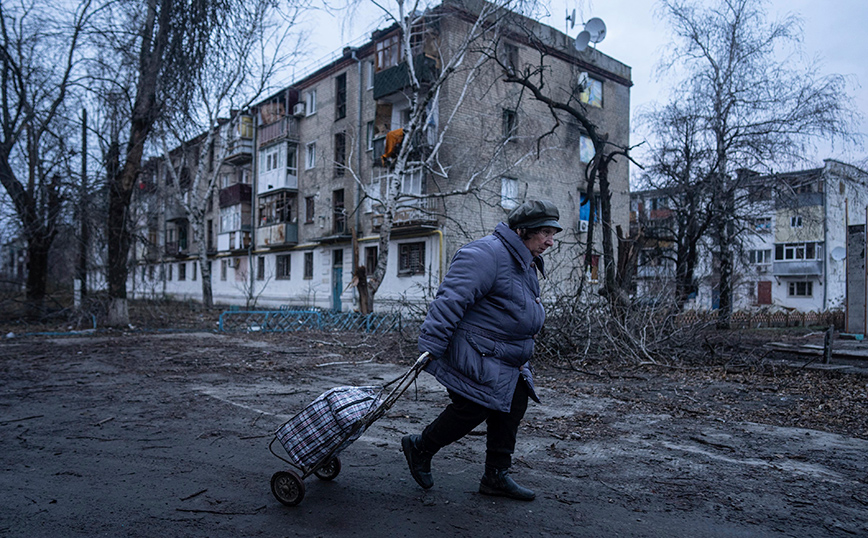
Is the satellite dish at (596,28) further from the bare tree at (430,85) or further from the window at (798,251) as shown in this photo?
the window at (798,251)

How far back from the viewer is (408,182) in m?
24.5

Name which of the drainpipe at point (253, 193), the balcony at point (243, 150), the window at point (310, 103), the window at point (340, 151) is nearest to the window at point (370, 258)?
the window at point (340, 151)

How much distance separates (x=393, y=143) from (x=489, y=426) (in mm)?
19262

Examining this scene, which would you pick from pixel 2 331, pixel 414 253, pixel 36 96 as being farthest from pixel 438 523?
pixel 414 253

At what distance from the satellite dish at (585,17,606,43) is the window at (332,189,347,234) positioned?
1439cm

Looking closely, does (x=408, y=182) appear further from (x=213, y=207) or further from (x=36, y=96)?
(x=213, y=207)

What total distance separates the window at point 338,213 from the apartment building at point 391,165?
0.24 ft

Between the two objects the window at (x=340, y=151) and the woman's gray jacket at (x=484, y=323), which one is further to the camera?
the window at (x=340, y=151)

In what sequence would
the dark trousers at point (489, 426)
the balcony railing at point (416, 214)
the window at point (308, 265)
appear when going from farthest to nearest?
the window at point (308, 265)
the balcony railing at point (416, 214)
the dark trousers at point (489, 426)

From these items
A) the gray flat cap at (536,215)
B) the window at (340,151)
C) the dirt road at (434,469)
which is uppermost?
the window at (340,151)

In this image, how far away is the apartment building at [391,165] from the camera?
898 inches

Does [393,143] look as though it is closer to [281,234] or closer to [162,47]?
[281,234]

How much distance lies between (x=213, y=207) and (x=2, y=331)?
27163 millimetres

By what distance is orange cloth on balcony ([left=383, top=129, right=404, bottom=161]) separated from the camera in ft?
69.8
